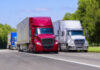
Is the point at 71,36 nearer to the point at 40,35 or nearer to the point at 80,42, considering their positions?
the point at 80,42

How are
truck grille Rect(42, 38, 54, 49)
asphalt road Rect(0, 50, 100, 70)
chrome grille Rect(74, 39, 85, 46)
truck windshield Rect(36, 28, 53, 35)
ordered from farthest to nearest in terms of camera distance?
chrome grille Rect(74, 39, 85, 46)
truck windshield Rect(36, 28, 53, 35)
truck grille Rect(42, 38, 54, 49)
asphalt road Rect(0, 50, 100, 70)

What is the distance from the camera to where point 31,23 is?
34.0m

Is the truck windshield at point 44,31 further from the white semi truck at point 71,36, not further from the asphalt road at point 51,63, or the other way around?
the asphalt road at point 51,63

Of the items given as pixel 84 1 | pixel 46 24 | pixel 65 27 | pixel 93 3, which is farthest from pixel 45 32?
pixel 84 1

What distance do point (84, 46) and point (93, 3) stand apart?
33511 mm

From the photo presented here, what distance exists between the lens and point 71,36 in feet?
→ 123

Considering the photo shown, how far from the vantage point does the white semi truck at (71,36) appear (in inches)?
1449

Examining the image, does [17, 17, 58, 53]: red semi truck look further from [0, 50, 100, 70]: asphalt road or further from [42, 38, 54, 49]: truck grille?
[0, 50, 100, 70]: asphalt road

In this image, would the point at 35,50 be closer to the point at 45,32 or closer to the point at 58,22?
the point at 45,32

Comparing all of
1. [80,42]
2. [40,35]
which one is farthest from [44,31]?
[80,42]

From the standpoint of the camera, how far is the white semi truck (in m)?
36.8

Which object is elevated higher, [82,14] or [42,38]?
[82,14]

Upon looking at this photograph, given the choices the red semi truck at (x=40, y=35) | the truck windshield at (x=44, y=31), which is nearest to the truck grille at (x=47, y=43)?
the red semi truck at (x=40, y=35)

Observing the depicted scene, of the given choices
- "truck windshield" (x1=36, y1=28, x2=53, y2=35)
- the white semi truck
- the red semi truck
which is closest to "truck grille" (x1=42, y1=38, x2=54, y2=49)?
the red semi truck
